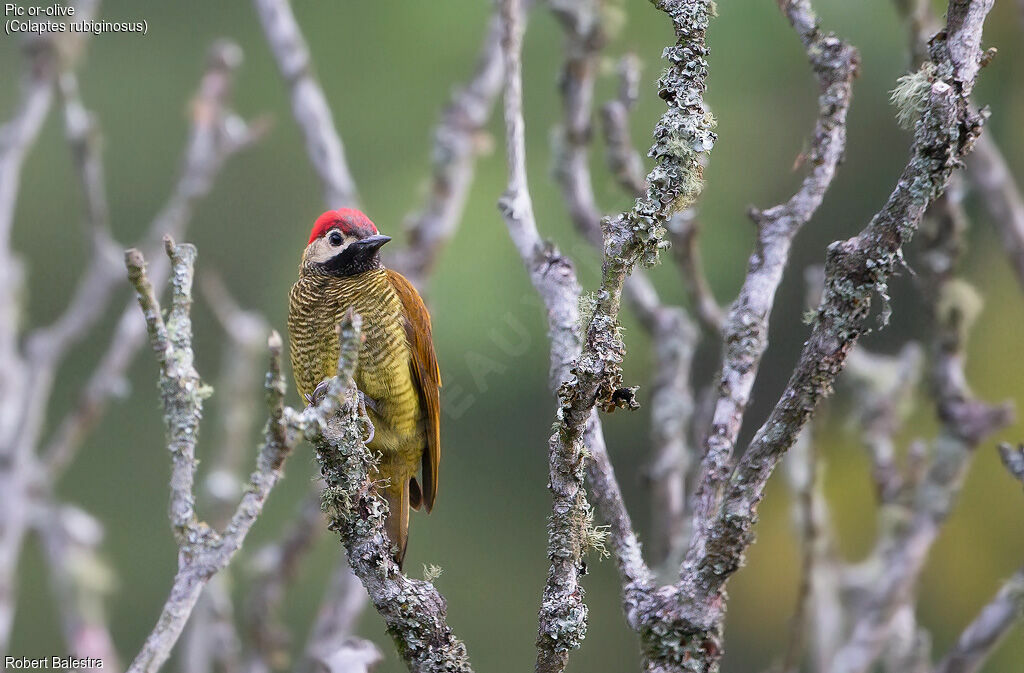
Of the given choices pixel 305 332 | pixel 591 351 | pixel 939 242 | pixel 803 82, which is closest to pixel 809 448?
pixel 939 242

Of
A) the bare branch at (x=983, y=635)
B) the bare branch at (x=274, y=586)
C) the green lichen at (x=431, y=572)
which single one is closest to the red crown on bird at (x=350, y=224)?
the bare branch at (x=274, y=586)

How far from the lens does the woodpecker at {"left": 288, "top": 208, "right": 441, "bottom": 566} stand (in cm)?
309

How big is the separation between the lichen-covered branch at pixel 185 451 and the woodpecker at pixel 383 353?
861mm

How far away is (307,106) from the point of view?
4.09 meters

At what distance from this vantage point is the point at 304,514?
3865mm

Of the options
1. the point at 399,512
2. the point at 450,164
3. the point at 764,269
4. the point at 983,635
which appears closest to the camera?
the point at 764,269

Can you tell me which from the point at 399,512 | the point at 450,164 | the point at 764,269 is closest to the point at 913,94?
the point at 764,269

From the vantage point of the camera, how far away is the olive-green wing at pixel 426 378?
10.2 feet

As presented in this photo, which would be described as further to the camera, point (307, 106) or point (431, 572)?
point (307, 106)

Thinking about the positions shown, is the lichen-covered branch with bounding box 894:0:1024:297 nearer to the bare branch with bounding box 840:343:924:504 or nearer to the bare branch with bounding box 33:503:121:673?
the bare branch with bounding box 840:343:924:504

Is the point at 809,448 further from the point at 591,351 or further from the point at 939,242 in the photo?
the point at 591,351

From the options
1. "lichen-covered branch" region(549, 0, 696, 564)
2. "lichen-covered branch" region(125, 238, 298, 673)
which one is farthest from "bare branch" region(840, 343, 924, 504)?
"lichen-covered branch" region(125, 238, 298, 673)

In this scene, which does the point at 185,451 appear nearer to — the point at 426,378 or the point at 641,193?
the point at 426,378

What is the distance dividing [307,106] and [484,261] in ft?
7.51
